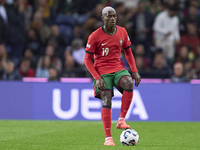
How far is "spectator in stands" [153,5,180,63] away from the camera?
55.0 feet

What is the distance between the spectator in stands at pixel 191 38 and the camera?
17.1 meters

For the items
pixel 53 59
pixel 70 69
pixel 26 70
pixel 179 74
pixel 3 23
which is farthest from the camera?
pixel 3 23

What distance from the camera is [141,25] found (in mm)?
17219

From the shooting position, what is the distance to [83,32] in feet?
56.1

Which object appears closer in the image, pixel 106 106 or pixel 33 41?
pixel 106 106

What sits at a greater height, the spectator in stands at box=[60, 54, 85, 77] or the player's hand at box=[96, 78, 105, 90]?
the player's hand at box=[96, 78, 105, 90]

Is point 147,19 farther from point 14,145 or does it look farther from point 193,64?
point 14,145

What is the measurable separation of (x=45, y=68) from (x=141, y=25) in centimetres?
391

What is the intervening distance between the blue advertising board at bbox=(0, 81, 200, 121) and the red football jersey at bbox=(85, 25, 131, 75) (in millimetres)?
5820

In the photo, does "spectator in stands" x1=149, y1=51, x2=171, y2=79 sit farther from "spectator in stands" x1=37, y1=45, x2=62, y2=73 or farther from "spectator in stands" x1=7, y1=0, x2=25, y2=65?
"spectator in stands" x1=7, y1=0, x2=25, y2=65

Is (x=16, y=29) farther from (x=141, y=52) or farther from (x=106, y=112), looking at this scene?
(x=106, y=112)

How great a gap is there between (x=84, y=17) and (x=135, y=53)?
8.46ft

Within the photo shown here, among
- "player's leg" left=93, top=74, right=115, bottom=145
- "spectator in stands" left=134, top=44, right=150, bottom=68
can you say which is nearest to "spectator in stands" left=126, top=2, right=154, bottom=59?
"spectator in stands" left=134, top=44, right=150, bottom=68

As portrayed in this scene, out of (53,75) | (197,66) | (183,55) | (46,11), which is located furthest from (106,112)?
(46,11)
